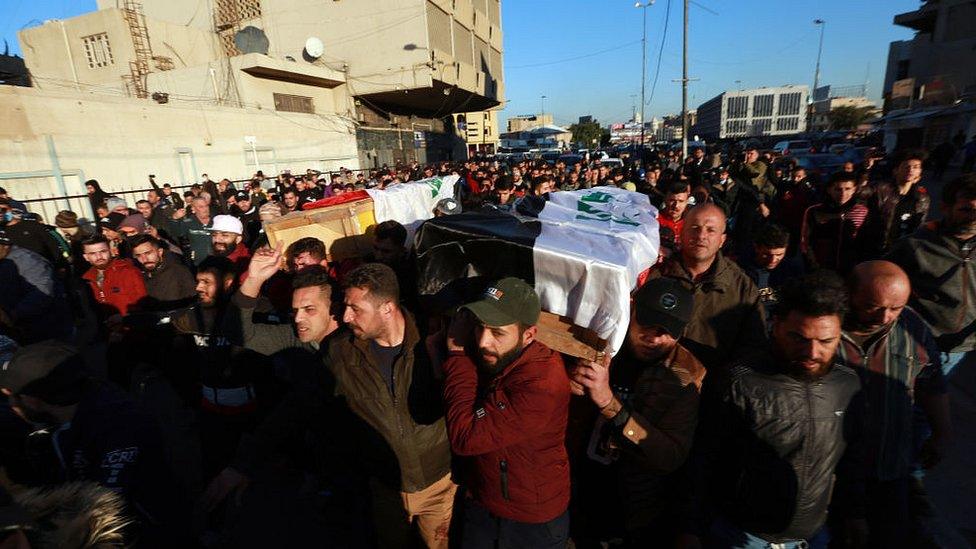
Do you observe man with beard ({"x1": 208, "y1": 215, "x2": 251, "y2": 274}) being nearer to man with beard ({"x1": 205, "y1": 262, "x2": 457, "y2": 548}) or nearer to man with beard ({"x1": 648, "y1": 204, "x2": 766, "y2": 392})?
man with beard ({"x1": 205, "y1": 262, "x2": 457, "y2": 548})

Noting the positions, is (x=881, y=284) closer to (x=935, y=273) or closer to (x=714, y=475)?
(x=714, y=475)

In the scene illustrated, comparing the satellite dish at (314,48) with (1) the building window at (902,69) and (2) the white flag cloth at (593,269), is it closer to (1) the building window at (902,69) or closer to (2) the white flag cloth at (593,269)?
(2) the white flag cloth at (593,269)

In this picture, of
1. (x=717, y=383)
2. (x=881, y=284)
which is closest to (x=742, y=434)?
(x=717, y=383)

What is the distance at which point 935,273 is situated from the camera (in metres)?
2.95

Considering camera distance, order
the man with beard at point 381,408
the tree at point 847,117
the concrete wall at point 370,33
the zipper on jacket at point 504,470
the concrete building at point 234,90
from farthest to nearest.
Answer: the tree at point 847,117 → the concrete wall at point 370,33 → the concrete building at point 234,90 → the man with beard at point 381,408 → the zipper on jacket at point 504,470

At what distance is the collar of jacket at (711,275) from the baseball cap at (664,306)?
685mm

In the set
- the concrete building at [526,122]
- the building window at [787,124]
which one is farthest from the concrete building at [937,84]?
the concrete building at [526,122]

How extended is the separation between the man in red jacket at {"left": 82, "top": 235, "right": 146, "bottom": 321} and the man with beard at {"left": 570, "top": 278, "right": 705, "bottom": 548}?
459cm

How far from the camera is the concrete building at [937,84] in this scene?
26344 millimetres

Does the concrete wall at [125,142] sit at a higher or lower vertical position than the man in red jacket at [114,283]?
higher

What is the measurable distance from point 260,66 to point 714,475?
24953 mm

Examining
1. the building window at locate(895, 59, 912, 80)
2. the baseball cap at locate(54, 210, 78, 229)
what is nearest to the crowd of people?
the baseball cap at locate(54, 210, 78, 229)

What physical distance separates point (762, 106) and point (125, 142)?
221ft

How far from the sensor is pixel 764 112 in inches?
2275
